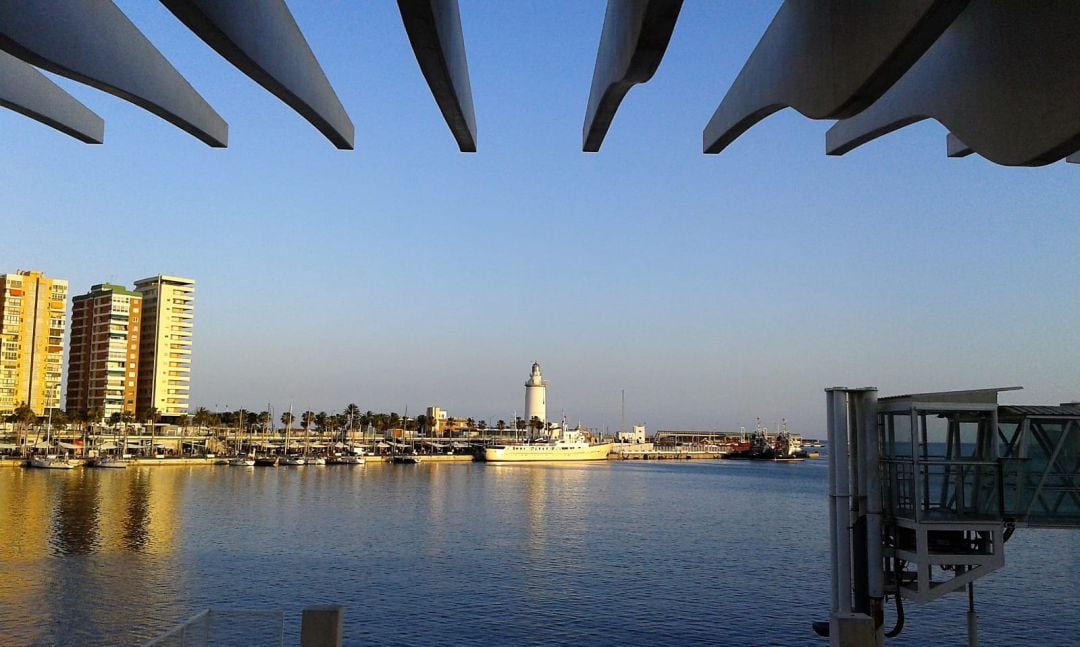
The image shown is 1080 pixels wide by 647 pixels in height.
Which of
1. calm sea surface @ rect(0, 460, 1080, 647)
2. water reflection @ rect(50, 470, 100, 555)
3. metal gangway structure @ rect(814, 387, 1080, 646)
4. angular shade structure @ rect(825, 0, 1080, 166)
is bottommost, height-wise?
calm sea surface @ rect(0, 460, 1080, 647)

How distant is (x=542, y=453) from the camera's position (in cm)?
13175

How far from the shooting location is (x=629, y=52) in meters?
7.30

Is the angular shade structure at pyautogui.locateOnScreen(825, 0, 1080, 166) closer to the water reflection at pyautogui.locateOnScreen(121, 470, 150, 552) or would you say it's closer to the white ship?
the water reflection at pyautogui.locateOnScreen(121, 470, 150, 552)

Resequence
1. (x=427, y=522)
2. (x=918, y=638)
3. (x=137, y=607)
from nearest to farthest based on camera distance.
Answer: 1. (x=918, y=638)
2. (x=137, y=607)
3. (x=427, y=522)

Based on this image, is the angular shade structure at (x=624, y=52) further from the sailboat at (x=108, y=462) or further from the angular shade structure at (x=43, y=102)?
the sailboat at (x=108, y=462)

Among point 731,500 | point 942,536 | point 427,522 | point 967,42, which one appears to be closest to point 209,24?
point 967,42

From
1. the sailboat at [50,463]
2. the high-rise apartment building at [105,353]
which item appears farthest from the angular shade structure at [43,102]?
the high-rise apartment building at [105,353]

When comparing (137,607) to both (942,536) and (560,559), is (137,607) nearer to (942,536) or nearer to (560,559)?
(560,559)

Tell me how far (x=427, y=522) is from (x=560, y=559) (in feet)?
47.4

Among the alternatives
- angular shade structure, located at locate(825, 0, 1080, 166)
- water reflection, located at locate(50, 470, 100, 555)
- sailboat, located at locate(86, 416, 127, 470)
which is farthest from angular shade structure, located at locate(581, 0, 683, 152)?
sailboat, located at locate(86, 416, 127, 470)

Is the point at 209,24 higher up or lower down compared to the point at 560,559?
higher up

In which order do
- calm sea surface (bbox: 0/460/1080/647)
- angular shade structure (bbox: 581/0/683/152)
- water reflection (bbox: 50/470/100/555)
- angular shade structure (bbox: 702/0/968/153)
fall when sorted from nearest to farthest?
angular shade structure (bbox: 702/0/968/153) < angular shade structure (bbox: 581/0/683/152) < calm sea surface (bbox: 0/460/1080/647) < water reflection (bbox: 50/470/100/555)

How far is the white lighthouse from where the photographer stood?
150m

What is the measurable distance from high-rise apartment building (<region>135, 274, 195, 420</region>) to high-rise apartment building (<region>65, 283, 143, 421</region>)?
1.26 meters
